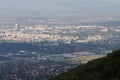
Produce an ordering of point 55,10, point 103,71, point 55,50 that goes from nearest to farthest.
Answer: point 103,71 → point 55,50 → point 55,10

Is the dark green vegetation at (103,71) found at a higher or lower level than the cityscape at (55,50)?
higher

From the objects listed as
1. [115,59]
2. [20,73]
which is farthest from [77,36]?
[115,59]

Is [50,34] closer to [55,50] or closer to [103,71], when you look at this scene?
[55,50]

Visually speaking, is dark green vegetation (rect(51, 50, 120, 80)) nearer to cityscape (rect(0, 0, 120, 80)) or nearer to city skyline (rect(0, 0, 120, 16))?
cityscape (rect(0, 0, 120, 80))

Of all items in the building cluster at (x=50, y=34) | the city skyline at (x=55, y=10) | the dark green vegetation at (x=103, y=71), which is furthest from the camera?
the city skyline at (x=55, y=10)

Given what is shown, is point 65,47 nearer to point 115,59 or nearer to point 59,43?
point 59,43

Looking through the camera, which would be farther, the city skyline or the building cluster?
the city skyline

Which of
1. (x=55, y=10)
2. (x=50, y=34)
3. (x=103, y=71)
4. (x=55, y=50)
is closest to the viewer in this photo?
(x=103, y=71)

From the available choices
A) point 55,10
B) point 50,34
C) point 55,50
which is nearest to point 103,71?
point 55,50

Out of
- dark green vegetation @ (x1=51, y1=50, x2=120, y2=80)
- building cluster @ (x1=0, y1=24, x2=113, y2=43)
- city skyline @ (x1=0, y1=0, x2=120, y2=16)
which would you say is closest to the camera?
dark green vegetation @ (x1=51, y1=50, x2=120, y2=80)

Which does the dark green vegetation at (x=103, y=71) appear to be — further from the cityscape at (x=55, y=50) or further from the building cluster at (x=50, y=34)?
the building cluster at (x=50, y=34)

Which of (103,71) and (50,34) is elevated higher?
(103,71)

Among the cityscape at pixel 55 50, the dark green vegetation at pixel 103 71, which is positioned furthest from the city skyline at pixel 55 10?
the dark green vegetation at pixel 103 71

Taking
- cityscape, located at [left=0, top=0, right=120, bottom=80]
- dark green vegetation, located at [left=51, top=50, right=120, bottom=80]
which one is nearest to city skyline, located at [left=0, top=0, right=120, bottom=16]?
cityscape, located at [left=0, top=0, right=120, bottom=80]
